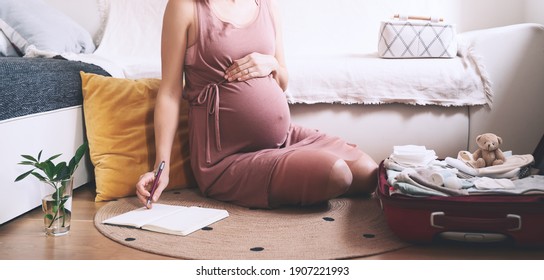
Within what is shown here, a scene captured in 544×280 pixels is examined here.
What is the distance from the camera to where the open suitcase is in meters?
1.41

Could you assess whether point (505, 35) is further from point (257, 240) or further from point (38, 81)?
point (38, 81)

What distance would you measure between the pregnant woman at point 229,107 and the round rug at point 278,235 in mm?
73

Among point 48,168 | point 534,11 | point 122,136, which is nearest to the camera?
point 48,168

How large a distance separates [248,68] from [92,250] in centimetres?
72

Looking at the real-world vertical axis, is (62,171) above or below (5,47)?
below

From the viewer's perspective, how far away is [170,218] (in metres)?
1.66

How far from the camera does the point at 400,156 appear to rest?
5.91 ft

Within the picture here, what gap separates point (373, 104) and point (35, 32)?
1.36m

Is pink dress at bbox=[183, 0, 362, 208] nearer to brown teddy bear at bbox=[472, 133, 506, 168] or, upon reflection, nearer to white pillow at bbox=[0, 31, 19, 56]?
brown teddy bear at bbox=[472, 133, 506, 168]

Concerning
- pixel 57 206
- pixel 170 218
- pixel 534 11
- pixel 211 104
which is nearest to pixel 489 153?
pixel 211 104

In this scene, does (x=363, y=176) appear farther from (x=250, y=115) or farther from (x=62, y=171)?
(x=62, y=171)

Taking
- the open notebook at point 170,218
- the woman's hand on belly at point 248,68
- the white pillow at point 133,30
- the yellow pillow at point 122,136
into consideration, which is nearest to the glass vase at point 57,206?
the open notebook at point 170,218

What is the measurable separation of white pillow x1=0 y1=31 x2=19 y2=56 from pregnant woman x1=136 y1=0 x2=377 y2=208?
0.86 m
